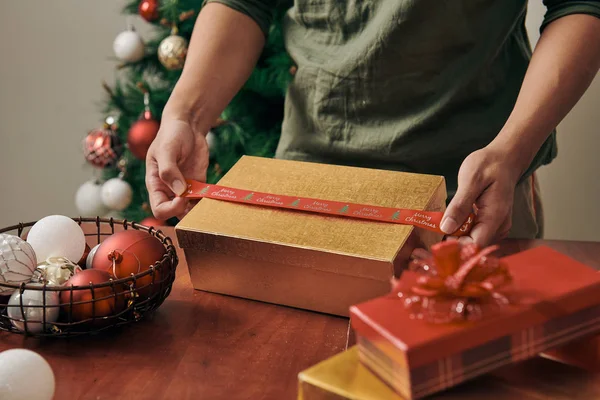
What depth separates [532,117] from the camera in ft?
3.28

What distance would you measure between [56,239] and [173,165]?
23 cm

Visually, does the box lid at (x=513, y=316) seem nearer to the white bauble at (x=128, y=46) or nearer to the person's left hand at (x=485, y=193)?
the person's left hand at (x=485, y=193)

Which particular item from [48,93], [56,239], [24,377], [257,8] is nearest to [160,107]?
[48,93]

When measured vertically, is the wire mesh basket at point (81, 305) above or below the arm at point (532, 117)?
below

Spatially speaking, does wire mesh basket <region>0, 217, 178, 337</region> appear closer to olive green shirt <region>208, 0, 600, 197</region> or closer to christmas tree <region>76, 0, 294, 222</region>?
olive green shirt <region>208, 0, 600, 197</region>

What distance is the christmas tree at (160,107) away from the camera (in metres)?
2.00

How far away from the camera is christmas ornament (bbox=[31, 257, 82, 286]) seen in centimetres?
79

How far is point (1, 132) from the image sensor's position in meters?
2.67

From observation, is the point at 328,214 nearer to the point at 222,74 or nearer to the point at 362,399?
the point at 362,399

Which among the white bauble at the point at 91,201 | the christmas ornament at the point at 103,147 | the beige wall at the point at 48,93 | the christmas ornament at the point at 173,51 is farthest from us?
the beige wall at the point at 48,93

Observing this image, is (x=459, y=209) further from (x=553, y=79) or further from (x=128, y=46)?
(x=128, y=46)

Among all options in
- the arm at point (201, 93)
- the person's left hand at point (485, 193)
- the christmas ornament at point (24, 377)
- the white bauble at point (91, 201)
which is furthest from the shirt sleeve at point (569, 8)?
the white bauble at point (91, 201)

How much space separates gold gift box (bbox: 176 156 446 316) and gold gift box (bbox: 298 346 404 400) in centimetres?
20

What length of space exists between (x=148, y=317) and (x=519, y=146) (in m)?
0.54
